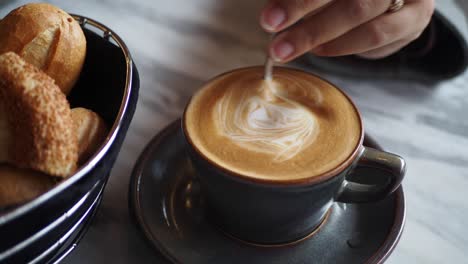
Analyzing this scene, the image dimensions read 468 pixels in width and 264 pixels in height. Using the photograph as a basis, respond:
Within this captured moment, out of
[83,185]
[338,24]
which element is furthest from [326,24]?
[83,185]

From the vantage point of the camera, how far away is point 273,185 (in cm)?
41

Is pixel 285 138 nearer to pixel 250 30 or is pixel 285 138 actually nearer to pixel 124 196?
pixel 124 196

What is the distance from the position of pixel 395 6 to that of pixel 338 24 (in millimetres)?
101

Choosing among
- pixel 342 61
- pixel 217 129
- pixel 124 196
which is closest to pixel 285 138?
pixel 217 129

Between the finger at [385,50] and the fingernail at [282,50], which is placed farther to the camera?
the finger at [385,50]

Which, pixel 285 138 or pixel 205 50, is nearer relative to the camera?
pixel 285 138

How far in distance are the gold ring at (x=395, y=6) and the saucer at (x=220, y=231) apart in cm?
27

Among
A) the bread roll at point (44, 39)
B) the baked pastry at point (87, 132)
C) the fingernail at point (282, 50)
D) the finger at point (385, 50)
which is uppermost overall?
the bread roll at point (44, 39)

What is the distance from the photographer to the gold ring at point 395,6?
2.03ft

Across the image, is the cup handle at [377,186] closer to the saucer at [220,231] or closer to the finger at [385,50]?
the saucer at [220,231]

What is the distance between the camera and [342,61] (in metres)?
0.73

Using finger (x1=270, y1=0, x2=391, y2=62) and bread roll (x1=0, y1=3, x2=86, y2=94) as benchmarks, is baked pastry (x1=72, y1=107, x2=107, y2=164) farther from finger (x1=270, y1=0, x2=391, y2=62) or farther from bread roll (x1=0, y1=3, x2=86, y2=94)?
finger (x1=270, y1=0, x2=391, y2=62)

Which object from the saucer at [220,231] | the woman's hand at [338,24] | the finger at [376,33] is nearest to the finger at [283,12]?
the woman's hand at [338,24]

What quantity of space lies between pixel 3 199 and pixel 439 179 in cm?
49
